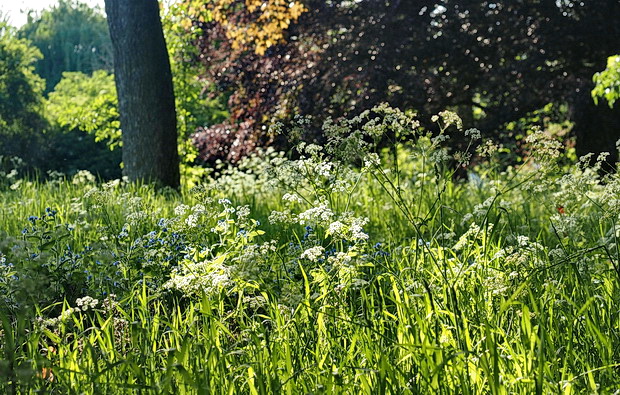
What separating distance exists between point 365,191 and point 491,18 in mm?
5306

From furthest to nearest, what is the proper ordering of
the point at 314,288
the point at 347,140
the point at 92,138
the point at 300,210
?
the point at 92,138 → the point at 300,210 → the point at 314,288 → the point at 347,140

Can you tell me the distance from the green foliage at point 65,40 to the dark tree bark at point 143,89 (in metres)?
30.6

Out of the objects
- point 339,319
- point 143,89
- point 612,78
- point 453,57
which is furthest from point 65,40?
point 339,319

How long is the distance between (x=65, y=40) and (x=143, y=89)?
36.6 m

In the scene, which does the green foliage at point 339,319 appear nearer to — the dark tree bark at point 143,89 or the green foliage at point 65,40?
the dark tree bark at point 143,89

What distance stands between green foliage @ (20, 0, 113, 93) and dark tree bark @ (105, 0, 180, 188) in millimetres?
30555

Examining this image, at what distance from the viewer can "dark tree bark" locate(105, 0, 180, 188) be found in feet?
23.5

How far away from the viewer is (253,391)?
6.89 feet

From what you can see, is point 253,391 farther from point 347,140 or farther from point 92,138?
point 92,138

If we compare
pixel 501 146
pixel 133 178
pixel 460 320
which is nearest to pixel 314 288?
pixel 460 320

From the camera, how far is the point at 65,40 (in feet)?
133

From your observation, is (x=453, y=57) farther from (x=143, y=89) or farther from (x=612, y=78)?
(x=143, y=89)

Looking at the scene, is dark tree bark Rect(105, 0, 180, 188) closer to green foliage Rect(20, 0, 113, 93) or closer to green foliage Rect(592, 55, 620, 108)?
green foliage Rect(592, 55, 620, 108)

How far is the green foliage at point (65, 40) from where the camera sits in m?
38.6
